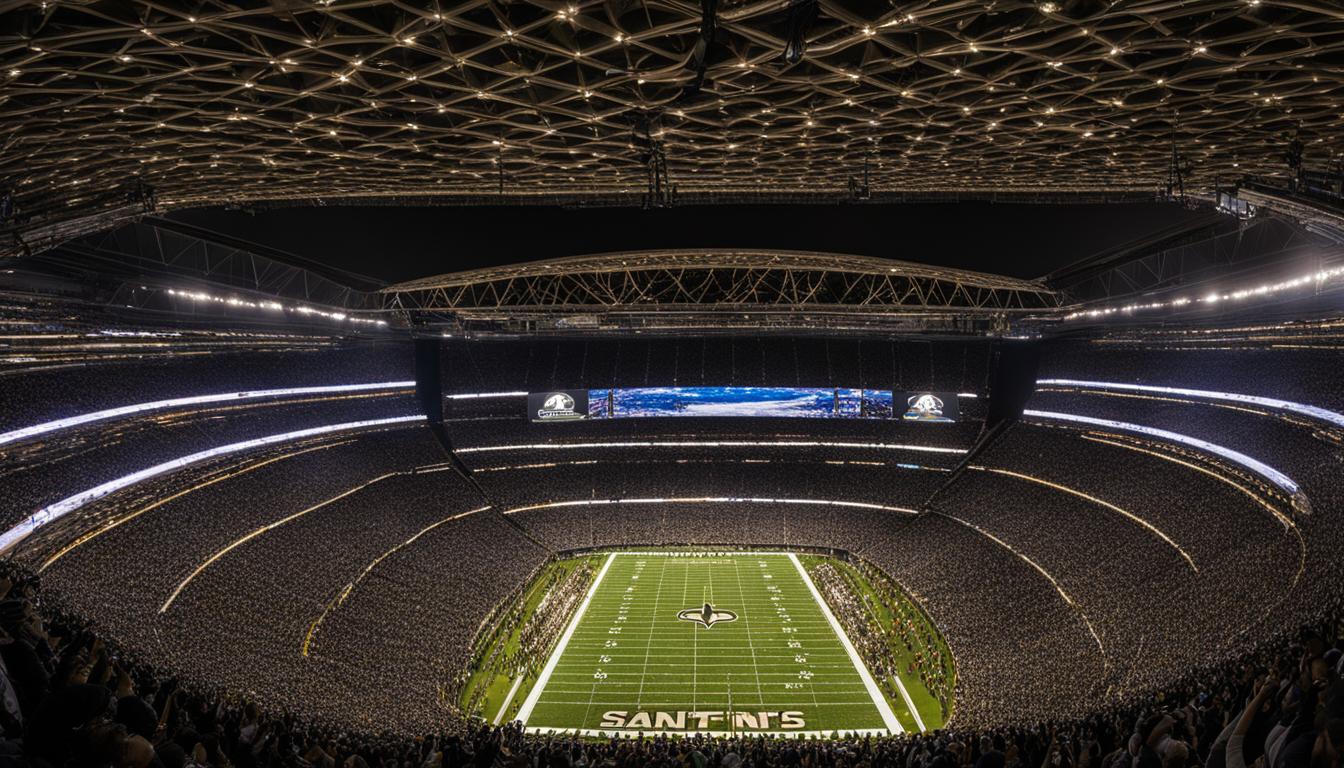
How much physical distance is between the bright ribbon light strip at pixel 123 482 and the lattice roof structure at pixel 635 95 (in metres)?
10.4

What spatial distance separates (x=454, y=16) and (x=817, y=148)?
449 inches

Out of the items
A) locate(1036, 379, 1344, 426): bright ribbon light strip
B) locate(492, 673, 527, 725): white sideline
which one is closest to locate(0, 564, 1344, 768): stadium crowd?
locate(492, 673, 527, 725): white sideline

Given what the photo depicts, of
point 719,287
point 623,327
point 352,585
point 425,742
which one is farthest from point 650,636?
point 623,327

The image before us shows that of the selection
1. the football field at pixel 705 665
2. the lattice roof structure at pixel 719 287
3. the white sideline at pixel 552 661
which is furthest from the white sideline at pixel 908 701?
the lattice roof structure at pixel 719 287

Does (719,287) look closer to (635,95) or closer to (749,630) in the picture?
(749,630)

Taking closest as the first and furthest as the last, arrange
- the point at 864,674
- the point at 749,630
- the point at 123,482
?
the point at 123,482 < the point at 864,674 < the point at 749,630

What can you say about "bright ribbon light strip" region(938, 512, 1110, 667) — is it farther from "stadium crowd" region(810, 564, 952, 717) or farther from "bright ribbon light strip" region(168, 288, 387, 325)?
"bright ribbon light strip" region(168, 288, 387, 325)

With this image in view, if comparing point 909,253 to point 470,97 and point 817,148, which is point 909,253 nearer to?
point 817,148

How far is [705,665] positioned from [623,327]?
2518cm

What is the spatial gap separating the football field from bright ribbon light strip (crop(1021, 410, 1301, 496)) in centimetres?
1876

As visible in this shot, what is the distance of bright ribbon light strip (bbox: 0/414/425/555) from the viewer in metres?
23.2

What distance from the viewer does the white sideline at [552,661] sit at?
89.7 ft

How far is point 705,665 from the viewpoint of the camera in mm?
31344

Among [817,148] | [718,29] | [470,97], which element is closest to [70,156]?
[470,97]
